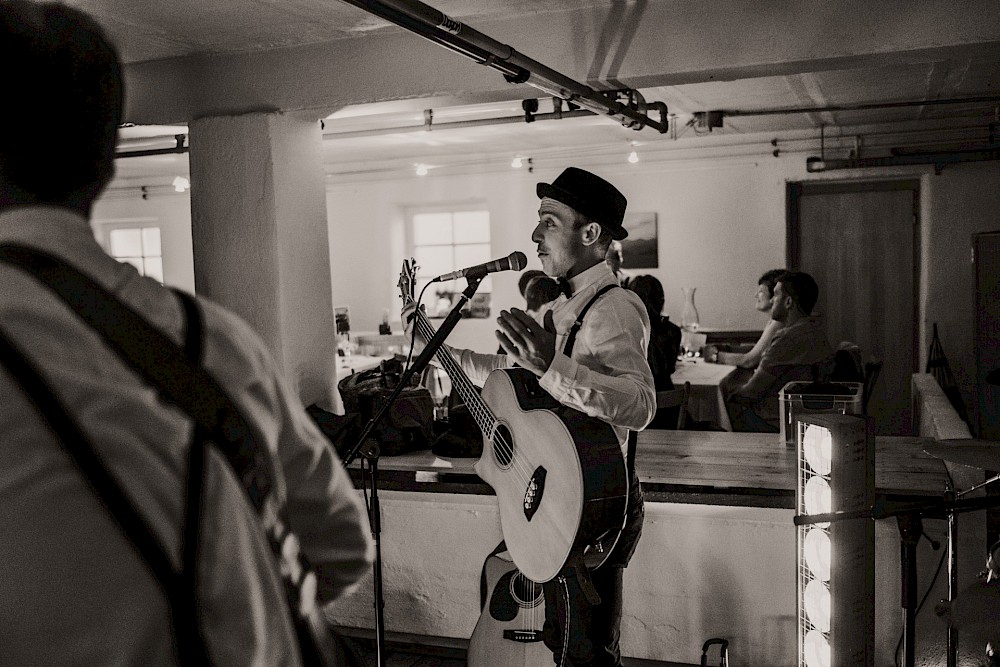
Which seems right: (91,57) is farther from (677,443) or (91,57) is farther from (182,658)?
(677,443)

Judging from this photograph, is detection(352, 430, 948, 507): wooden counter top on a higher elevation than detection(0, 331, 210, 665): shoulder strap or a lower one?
lower

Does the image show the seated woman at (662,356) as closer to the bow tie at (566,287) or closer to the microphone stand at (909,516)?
the bow tie at (566,287)

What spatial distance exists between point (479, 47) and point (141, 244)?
11.1m

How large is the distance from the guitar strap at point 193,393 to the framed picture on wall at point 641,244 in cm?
972

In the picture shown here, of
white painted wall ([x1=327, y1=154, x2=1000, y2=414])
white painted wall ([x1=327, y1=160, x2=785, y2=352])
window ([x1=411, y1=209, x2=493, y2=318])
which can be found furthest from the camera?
window ([x1=411, y1=209, x2=493, y2=318])

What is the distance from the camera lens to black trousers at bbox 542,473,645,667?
2758 mm

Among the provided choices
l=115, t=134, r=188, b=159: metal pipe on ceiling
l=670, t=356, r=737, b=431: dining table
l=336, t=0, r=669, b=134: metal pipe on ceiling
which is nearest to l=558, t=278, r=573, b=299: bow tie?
l=336, t=0, r=669, b=134: metal pipe on ceiling

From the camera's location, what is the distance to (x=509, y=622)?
331cm

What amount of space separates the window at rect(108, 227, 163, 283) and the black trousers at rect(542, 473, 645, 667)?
11.2 meters

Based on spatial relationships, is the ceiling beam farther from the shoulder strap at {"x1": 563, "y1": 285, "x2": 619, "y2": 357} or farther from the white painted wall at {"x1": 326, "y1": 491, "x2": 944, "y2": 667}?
the white painted wall at {"x1": 326, "y1": 491, "x2": 944, "y2": 667}

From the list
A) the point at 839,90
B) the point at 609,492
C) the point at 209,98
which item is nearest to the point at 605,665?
the point at 609,492

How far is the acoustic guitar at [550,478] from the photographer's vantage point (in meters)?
2.65

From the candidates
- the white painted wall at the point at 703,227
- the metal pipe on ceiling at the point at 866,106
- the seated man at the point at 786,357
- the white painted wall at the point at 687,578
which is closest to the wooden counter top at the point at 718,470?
the white painted wall at the point at 687,578

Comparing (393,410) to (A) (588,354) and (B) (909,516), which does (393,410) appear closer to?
(A) (588,354)
